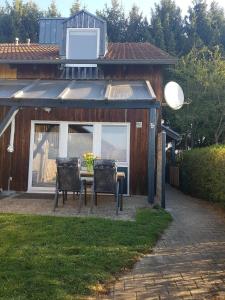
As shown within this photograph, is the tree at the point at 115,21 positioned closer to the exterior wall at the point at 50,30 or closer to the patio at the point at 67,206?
the exterior wall at the point at 50,30

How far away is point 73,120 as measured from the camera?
12695 millimetres

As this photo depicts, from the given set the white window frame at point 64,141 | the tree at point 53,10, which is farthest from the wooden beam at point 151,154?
the tree at point 53,10

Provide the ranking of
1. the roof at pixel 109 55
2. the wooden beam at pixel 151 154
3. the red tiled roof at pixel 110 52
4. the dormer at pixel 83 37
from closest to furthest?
the wooden beam at pixel 151 154 < the roof at pixel 109 55 < the red tiled roof at pixel 110 52 < the dormer at pixel 83 37

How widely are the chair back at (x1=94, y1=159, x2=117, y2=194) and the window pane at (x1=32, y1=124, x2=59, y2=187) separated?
4072 mm

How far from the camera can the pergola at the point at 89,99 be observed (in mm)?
9820

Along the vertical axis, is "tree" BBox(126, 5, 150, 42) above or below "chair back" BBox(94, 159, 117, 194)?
above

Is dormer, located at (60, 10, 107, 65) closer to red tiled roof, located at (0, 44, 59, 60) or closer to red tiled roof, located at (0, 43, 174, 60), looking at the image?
red tiled roof, located at (0, 43, 174, 60)

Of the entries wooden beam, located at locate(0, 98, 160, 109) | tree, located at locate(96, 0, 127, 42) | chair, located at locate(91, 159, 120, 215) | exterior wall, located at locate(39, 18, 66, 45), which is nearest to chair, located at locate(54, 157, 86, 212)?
chair, located at locate(91, 159, 120, 215)

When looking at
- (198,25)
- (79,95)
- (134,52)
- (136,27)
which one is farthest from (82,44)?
(198,25)

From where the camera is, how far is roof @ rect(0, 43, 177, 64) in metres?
13.2

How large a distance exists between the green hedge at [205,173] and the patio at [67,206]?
2185 millimetres

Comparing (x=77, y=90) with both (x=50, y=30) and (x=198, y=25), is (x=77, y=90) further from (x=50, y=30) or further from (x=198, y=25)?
(x=198, y=25)

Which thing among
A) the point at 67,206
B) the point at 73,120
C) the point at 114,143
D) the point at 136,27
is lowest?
the point at 67,206

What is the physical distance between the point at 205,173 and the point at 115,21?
2215 cm
